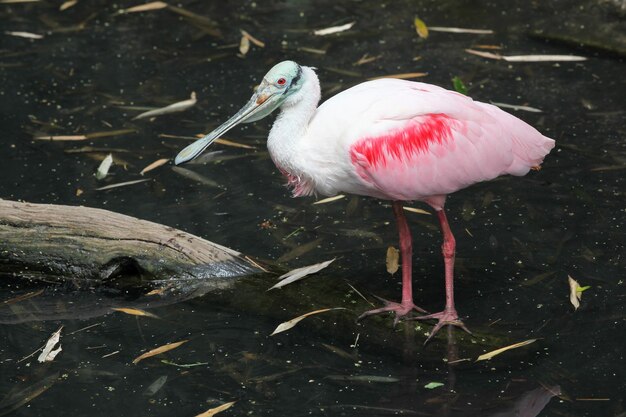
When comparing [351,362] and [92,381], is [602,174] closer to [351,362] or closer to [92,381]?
[351,362]

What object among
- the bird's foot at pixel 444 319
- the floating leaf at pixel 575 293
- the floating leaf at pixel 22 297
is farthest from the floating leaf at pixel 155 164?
the floating leaf at pixel 575 293

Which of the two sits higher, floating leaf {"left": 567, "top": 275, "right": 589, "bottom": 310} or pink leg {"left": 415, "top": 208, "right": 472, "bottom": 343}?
pink leg {"left": 415, "top": 208, "right": 472, "bottom": 343}

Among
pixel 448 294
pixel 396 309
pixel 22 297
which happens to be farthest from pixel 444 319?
pixel 22 297

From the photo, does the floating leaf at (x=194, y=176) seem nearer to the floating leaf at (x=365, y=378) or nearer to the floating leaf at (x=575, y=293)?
the floating leaf at (x=365, y=378)

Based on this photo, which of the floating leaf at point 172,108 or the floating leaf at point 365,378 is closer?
the floating leaf at point 365,378

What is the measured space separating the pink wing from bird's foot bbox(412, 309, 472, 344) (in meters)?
0.58

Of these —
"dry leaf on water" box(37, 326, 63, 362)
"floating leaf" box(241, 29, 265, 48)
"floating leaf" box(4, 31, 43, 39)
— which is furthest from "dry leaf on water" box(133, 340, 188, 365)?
"floating leaf" box(4, 31, 43, 39)

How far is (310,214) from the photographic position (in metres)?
6.19

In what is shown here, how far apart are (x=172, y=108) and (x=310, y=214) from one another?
1.83 metres

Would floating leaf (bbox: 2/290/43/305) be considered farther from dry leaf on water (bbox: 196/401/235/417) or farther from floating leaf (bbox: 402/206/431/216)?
floating leaf (bbox: 402/206/431/216)

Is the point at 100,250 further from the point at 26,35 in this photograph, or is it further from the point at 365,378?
the point at 26,35

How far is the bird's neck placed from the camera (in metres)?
5.05

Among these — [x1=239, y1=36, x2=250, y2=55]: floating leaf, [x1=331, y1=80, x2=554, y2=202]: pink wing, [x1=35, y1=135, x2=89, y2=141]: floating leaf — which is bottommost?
[x1=35, y1=135, x2=89, y2=141]: floating leaf

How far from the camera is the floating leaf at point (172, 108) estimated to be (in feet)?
24.4
